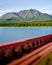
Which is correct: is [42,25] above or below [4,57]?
below

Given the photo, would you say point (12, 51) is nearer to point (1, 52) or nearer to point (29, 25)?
point (1, 52)

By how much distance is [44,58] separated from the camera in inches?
94.3

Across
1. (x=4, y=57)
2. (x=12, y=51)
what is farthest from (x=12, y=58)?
(x=4, y=57)

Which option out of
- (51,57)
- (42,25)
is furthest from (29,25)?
(51,57)

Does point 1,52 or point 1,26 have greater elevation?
point 1,52

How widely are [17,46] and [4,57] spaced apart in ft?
1.29

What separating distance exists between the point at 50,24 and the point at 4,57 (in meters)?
95.1

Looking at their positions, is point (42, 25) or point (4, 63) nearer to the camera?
point (4, 63)

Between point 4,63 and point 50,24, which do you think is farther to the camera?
point 50,24

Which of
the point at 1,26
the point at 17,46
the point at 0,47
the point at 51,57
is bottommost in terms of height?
the point at 1,26

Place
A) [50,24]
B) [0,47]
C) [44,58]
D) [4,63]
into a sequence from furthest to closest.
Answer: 1. [50,24]
2. [44,58]
3. [4,63]
4. [0,47]

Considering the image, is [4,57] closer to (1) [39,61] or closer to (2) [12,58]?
(2) [12,58]

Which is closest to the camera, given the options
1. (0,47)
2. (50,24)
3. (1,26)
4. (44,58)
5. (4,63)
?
(0,47)

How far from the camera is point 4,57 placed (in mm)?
2166
